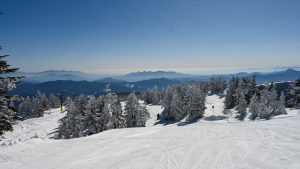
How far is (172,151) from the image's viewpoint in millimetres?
18438

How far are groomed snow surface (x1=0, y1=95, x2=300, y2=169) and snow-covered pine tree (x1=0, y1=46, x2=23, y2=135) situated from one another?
2.89 m

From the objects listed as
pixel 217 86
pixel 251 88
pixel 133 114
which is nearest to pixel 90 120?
pixel 133 114

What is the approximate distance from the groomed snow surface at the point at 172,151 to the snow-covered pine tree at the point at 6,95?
114 inches

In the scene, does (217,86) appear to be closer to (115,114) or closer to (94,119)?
(115,114)

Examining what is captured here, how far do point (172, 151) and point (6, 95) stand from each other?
1207 centimetres

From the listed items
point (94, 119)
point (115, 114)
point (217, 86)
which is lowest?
point (94, 119)


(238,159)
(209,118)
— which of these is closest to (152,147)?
(238,159)

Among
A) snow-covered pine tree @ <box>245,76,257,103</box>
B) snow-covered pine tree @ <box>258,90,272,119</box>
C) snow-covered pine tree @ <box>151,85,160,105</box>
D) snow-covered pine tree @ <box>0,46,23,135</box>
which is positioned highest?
snow-covered pine tree @ <box>0,46,23,135</box>

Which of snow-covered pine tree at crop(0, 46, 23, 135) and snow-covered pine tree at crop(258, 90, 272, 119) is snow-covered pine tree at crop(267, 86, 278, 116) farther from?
snow-covered pine tree at crop(0, 46, 23, 135)

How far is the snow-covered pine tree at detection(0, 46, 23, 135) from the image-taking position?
54.7 ft

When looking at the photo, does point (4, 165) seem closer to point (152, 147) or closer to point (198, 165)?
point (152, 147)

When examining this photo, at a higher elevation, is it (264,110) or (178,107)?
(264,110)

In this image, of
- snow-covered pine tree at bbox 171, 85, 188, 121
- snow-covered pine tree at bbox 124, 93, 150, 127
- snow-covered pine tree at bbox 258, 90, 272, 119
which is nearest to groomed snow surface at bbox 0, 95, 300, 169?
snow-covered pine tree at bbox 124, 93, 150, 127

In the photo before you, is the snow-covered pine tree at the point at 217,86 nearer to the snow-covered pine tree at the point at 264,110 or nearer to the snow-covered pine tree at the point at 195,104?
the snow-covered pine tree at the point at 264,110
